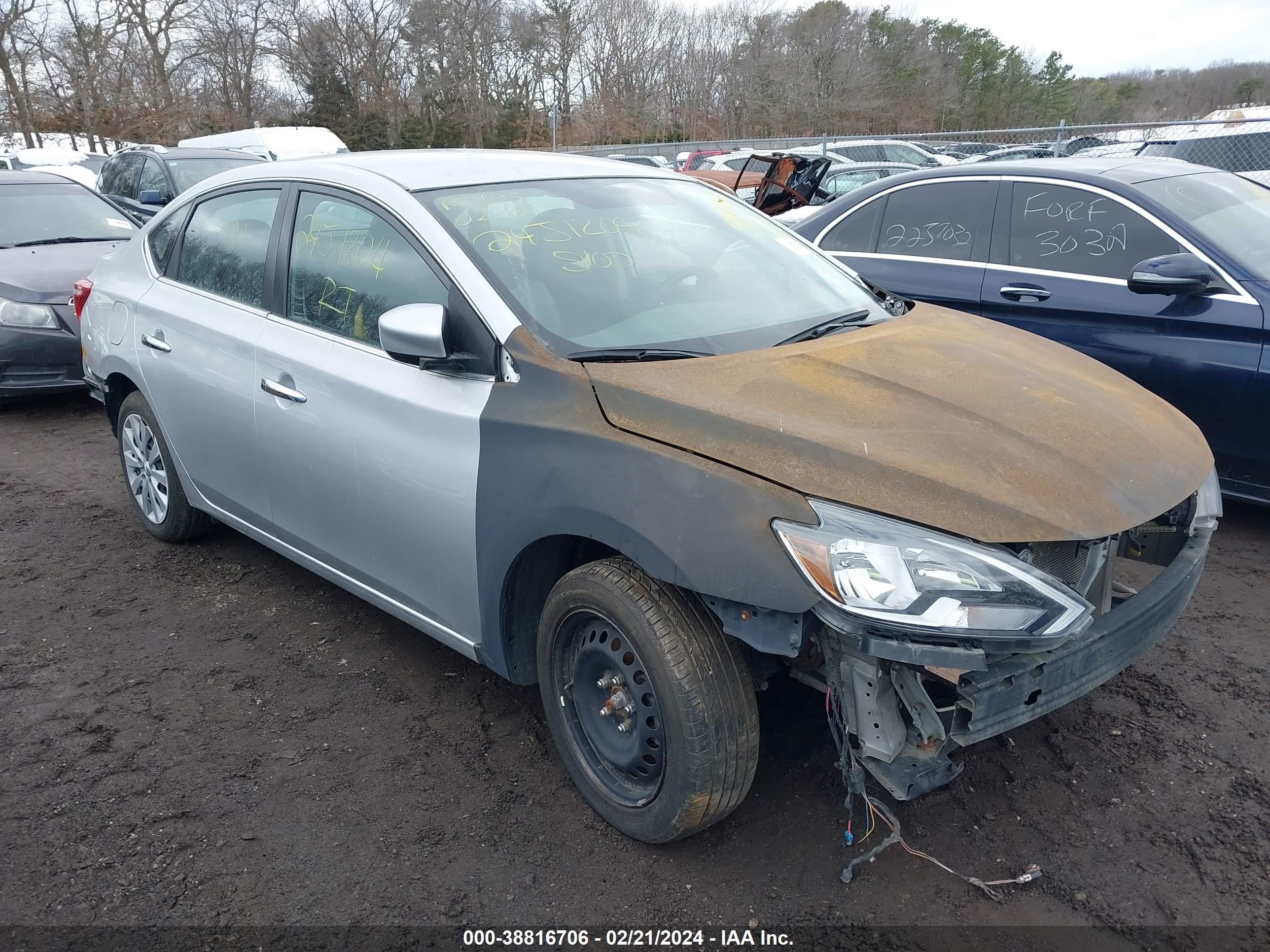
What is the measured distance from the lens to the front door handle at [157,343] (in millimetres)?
3977

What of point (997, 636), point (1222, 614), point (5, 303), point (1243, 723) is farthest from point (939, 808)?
point (5, 303)

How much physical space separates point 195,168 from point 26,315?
530cm

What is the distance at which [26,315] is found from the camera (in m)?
6.94

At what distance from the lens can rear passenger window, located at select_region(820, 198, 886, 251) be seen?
18.7 feet

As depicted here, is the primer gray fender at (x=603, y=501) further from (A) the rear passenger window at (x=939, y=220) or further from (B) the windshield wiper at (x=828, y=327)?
(A) the rear passenger window at (x=939, y=220)

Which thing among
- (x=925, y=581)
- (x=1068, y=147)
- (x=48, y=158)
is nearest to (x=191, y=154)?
(x=925, y=581)

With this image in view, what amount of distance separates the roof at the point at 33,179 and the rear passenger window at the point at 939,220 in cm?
737

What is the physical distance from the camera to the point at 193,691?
3393mm

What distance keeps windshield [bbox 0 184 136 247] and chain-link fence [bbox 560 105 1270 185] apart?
178 inches

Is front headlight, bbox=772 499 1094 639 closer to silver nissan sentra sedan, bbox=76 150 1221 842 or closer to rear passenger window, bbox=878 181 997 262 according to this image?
silver nissan sentra sedan, bbox=76 150 1221 842

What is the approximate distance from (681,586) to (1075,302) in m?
3.41

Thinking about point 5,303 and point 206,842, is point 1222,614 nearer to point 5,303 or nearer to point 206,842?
point 206,842

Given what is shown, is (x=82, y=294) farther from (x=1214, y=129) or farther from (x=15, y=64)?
(x=15, y=64)

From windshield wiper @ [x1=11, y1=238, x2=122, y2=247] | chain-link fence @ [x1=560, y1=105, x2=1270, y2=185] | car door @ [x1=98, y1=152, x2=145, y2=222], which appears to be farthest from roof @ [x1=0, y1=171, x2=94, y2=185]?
chain-link fence @ [x1=560, y1=105, x2=1270, y2=185]
